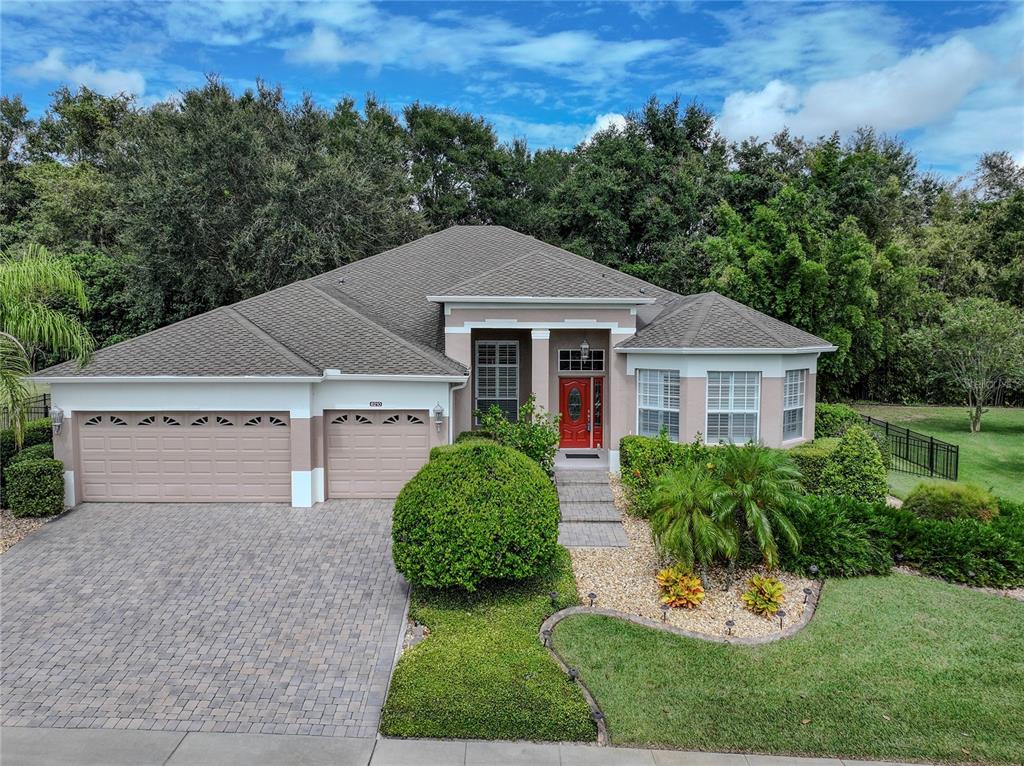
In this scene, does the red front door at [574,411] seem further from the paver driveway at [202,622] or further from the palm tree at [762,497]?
the palm tree at [762,497]

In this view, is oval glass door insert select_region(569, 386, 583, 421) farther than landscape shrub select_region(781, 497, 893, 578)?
Yes

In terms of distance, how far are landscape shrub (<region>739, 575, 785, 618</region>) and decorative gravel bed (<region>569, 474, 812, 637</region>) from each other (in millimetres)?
117

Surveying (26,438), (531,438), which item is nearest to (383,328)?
(531,438)

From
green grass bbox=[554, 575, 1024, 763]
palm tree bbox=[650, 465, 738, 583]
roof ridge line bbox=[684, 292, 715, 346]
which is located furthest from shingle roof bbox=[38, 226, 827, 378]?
green grass bbox=[554, 575, 1024, 763]

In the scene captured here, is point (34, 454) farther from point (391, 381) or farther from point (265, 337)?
point (391, 381)

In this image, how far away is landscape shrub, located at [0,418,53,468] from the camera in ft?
46.0

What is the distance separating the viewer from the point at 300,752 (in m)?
6.32

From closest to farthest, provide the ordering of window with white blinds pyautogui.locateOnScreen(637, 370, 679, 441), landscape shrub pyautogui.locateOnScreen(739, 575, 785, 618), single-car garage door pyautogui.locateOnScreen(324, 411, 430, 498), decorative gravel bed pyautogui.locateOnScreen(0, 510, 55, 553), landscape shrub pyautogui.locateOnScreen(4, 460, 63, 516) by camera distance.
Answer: landscape shrub pyautogui.locateOnScreen(739, 575, 785, 618)
decorative gravel bed pyautogui.locateOnScreen(0, 510, 55, 553)
landscape shrub pyautogui.locateOnScreen(4, 460, 63, 516)
single-car garage door pyautogui.locateOnScreen(324, 411, 430, 498)
window with white blinds pyautogui.locateOnScreen(637, 370, 679, 441)

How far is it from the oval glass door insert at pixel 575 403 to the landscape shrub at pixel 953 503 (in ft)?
27.2

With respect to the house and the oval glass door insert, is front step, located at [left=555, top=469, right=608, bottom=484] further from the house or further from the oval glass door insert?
the oval glass door insert

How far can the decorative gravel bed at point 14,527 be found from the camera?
1182 cm

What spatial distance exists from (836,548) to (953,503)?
9.36ft

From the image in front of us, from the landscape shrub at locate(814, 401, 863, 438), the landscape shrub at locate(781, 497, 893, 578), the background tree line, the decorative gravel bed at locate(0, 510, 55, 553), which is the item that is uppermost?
the background tree line

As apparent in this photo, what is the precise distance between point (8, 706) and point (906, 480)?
1878 cm
